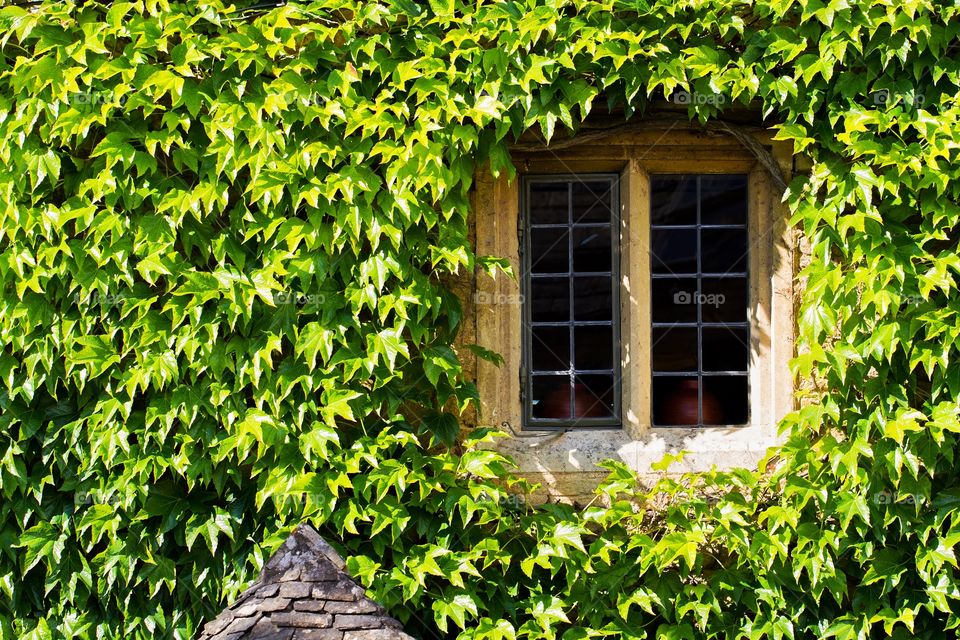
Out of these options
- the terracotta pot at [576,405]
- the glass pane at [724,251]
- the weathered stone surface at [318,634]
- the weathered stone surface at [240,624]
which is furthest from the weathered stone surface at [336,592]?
the glass pane at [724,251]

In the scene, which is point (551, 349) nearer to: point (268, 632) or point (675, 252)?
point (675, 252)

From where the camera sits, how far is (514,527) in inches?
182

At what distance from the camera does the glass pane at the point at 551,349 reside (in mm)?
4988

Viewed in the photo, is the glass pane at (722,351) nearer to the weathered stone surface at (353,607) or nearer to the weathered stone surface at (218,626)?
the weathered stone surface at (353,607)

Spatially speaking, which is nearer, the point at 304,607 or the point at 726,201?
the point at 304,607

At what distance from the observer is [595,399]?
196 inches

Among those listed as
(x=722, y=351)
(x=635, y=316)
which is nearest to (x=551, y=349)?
(x=635, y=316)

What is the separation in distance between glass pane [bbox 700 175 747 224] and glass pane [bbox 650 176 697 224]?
61 mm

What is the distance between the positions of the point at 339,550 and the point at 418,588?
417 mm

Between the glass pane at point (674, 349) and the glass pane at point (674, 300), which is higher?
the glass pane at point (674, 300)

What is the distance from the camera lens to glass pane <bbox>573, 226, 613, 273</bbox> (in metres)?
5.01

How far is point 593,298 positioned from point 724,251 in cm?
74

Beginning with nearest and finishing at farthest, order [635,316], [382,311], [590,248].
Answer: [382,311] → [635,316] → [590,248]

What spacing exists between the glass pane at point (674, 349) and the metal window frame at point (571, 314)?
0.25 meters
